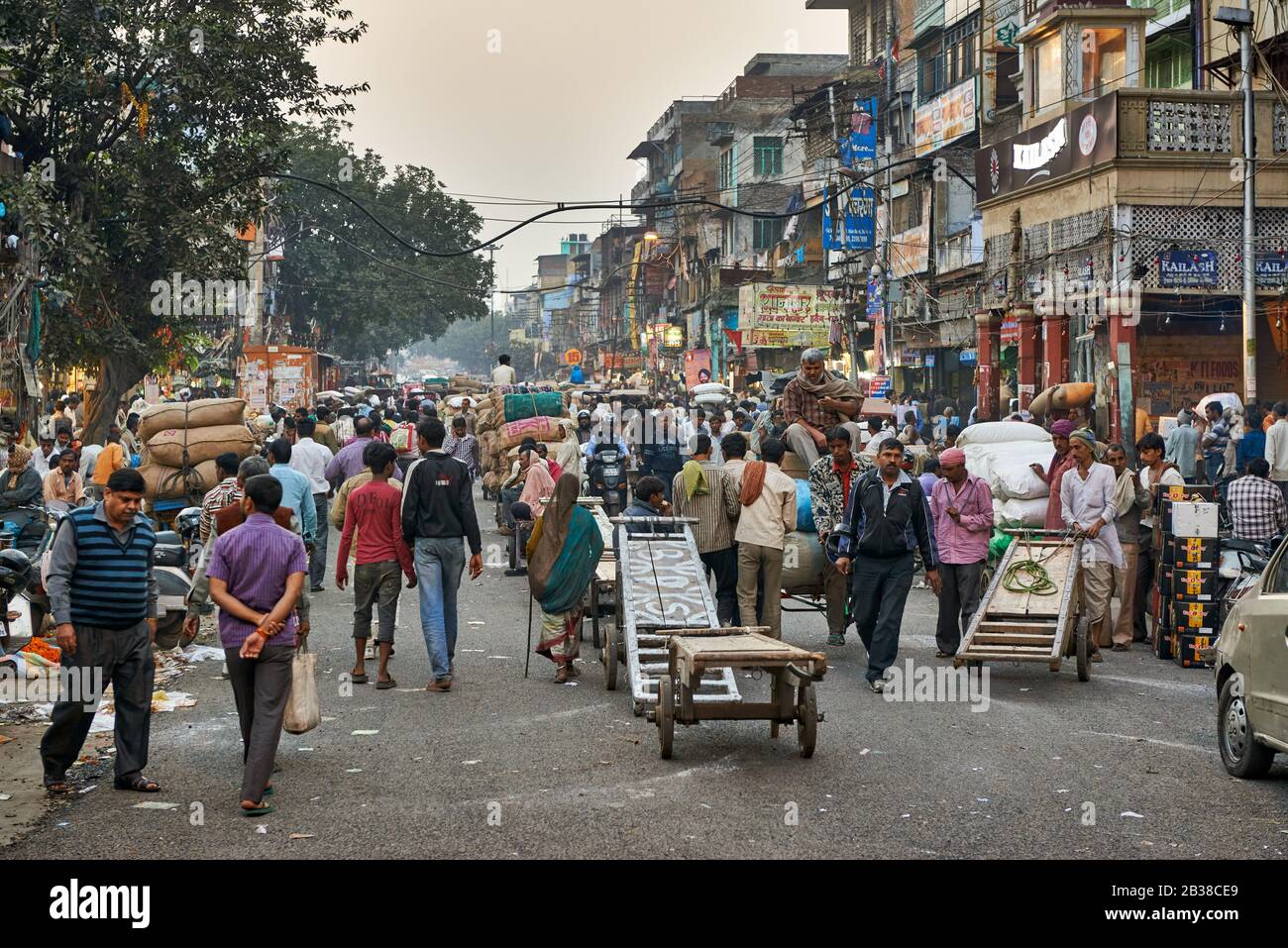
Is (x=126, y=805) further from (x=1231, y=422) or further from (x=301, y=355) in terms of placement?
(x=301, y=355)

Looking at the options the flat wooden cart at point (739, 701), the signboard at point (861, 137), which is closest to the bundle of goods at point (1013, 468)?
the flat wooden cart at point (739, 701)

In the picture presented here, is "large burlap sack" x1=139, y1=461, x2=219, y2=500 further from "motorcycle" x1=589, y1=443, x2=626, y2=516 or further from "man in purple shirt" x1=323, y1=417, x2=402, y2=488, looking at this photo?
"motorcycle" x1=589, y1=443, x2=626, y2=516

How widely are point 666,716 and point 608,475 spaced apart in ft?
42.6

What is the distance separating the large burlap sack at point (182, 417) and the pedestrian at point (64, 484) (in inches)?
58.2

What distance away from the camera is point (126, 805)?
23.8 feet

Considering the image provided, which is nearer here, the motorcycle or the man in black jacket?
the man in black jacket

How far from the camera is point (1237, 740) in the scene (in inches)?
309

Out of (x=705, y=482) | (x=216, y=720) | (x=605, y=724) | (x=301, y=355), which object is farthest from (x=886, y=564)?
(x=301, y=355)

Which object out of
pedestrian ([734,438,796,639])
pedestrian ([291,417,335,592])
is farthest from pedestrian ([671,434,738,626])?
pedestrian ([291,417,335,592])

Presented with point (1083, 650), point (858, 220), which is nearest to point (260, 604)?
point (1083, 650)

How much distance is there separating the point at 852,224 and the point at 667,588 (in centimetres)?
3010

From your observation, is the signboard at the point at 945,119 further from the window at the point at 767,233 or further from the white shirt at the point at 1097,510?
the white shirt at the point at 1097,510

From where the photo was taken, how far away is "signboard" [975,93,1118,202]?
25.8 meters

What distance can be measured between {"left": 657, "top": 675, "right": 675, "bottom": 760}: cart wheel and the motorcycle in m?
12.7
